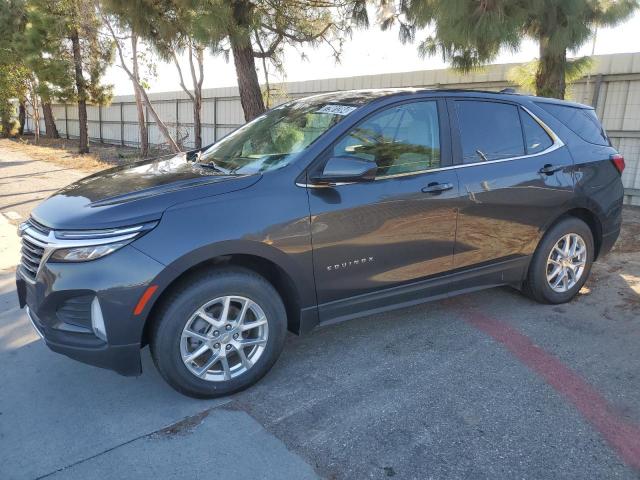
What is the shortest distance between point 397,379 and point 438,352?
1.72ft

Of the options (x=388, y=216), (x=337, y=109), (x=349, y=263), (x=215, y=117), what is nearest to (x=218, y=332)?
(x=349, y=263)

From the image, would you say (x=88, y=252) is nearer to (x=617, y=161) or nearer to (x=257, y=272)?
(x=257, y=272)

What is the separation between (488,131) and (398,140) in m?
0.84

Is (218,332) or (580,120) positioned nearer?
(218,332)

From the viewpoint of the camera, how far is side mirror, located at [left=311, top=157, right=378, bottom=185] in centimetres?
314

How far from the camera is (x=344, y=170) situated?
3.14 meters

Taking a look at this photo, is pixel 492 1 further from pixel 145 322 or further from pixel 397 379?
pixel 145 322

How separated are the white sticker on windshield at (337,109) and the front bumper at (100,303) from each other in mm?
1624

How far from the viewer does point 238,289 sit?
9.86ft

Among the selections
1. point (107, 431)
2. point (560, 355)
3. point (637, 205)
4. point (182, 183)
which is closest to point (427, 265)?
point (560, 355)

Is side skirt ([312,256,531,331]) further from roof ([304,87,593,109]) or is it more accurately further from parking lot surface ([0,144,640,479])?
roof ([304,87,593,109])

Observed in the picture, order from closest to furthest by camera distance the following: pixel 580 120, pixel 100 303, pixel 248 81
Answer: pixel 100 303, pixel 580 120, pixel 248 81

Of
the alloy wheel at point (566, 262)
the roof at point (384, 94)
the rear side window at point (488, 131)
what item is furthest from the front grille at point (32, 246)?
the alloy wheel at point (566, 262)

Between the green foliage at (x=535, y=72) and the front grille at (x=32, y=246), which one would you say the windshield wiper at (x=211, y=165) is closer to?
the front grille at (x=32, y=246)
